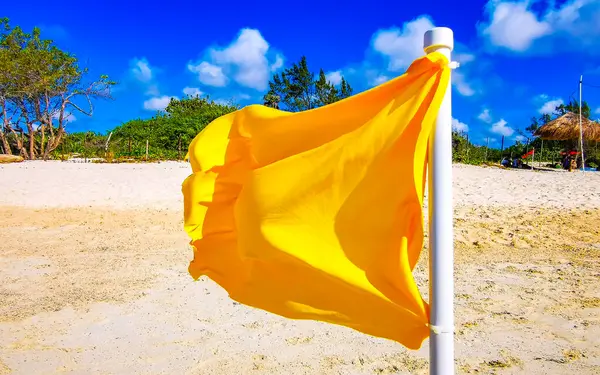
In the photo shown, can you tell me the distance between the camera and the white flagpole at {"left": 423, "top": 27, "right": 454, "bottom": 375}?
1389mm

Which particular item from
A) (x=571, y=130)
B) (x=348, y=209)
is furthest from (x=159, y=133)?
(x=348, y=209)

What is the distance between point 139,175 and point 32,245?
6.25 metres

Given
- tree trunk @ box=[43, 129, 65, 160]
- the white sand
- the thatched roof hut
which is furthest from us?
tree trunk @ box=[43, 129, 65, 160]

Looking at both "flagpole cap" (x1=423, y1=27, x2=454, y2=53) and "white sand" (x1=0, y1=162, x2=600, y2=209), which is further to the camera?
"white sand" (x1=0, y1=162, x2=600, y2=209)

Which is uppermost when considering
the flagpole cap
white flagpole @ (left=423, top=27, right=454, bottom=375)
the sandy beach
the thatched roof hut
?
the thatched roof hut

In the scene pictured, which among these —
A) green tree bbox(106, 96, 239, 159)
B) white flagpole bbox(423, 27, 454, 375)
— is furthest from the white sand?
white flagpole bbox(423, 27, 454, 375)

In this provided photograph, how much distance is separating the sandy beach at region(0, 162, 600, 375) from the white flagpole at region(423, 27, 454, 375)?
157 centimetres

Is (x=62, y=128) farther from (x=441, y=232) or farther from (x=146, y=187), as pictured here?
(x=441, y=232)

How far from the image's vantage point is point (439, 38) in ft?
4.75

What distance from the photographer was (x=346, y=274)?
1.49 m

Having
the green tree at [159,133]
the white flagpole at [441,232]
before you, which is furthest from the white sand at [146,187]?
the white flagpole at [441,232]

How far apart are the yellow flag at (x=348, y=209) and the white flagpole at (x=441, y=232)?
0.13ft

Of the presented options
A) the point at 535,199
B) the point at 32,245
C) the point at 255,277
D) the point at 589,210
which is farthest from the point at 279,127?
the point at 535,199

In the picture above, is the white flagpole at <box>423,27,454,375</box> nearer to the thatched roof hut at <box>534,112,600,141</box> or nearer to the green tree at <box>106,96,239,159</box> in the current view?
the green tree at <box>106,96,239,159</box>
